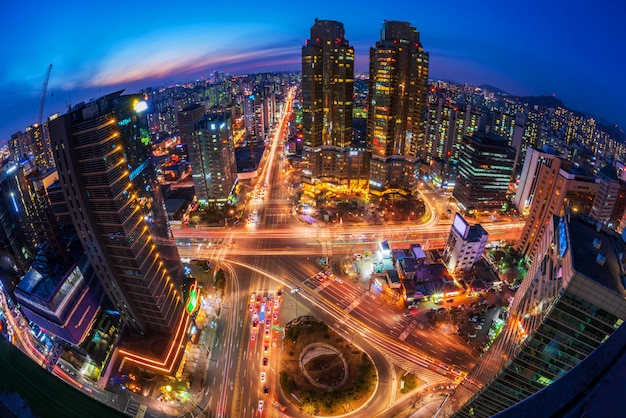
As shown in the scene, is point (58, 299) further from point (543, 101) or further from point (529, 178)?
point (543, 101)

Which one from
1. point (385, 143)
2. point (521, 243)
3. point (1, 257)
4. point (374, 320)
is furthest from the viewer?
point (385, 143)

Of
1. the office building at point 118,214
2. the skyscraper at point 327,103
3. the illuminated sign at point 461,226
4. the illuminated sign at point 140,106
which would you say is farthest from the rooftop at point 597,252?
the skyscraper at point 327,103

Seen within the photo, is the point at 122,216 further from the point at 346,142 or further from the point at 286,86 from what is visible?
the point at 286,86

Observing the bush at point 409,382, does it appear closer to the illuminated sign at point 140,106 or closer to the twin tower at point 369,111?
the illuminated sign at point 140,106

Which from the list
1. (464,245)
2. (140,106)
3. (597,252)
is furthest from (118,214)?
(464,245)

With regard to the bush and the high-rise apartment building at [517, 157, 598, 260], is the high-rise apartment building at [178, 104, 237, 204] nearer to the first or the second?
the bush

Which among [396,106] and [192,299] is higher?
[396,106]

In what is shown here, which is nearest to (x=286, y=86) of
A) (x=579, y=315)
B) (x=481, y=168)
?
(x=481, y=168)
